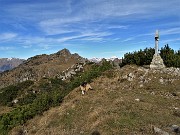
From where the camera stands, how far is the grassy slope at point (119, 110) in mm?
23400

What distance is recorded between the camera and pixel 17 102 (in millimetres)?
109250

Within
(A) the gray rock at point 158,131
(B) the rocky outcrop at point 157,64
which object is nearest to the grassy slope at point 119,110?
(A) the gray rock at point 158,131

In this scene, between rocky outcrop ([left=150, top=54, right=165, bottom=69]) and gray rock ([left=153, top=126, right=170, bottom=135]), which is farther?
rocky outcrop ([left=150, top=54, right=165, bottom=69])

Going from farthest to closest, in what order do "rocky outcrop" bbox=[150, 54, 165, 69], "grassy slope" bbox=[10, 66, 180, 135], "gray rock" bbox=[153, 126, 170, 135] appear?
1. "rocky outcrop" bbox=[150, 54, 165, 69]
2. "grassy slope" bbox=[10, 66, 180, 135]
3. "gray rock" bbox=[153, 126, 170, 135]

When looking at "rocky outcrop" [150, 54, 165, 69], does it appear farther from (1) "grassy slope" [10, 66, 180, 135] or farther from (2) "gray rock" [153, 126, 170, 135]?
(2) "gray rock" [153, 126, 170, 135]

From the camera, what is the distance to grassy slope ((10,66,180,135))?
2340 centimetres

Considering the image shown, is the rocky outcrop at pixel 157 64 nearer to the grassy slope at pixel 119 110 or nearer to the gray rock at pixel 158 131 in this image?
the grassy slope at pixel 119 110

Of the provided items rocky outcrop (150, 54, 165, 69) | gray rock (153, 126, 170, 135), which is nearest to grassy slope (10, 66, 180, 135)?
gray rock (153, 126, 170, 135)

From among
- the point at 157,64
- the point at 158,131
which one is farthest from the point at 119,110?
the point at 157,64

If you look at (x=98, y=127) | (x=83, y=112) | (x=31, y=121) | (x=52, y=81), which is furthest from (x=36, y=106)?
(x=52, y=81)

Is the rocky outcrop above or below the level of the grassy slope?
above

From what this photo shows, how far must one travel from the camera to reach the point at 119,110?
27.4m

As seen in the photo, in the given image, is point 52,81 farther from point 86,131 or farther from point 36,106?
point 86,131

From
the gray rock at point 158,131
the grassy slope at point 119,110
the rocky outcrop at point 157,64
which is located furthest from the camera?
the rocky outcrop at point 157,64
